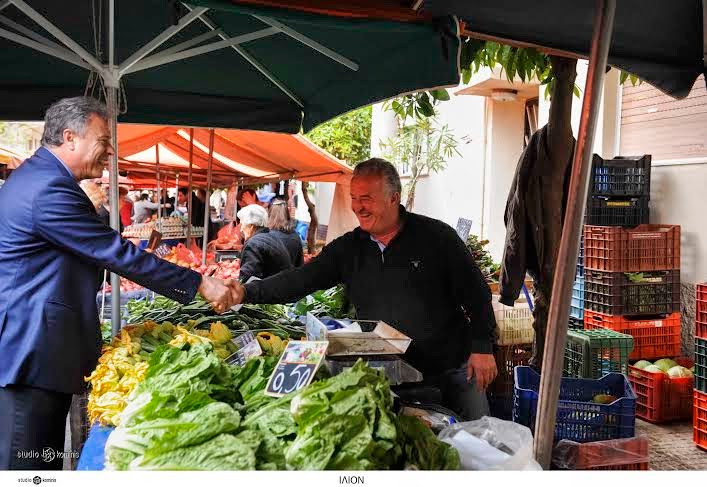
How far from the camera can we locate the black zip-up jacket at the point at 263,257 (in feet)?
21.9

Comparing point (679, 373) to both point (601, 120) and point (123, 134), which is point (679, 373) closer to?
point (601, 120)

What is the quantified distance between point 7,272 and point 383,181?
2000 mm

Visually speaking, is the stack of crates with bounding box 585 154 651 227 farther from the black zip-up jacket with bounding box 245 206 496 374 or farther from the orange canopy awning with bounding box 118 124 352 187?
the orange canopy awning with bounding box 118 124 352 187

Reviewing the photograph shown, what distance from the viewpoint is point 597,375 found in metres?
5.54

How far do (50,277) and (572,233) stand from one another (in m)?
2.30

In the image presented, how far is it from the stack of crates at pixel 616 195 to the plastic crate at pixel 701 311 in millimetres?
1767

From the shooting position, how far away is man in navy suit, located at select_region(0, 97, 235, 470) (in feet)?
9.37

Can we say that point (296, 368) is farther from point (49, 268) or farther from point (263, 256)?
point (263, 256)

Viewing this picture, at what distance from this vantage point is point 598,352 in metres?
5.49

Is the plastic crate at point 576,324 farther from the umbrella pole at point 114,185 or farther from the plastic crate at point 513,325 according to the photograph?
the umbrella pole at point 114,185

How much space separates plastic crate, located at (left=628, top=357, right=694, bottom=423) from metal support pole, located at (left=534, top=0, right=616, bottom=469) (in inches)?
181

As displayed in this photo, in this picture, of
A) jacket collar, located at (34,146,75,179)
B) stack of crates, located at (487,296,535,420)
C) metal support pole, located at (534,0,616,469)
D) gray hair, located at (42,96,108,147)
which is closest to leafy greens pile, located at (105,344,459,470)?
metal support pole, located at (534,0,616,469)

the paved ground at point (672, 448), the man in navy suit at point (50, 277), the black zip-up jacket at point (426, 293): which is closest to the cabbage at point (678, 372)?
the paved ground at point (672, 448)

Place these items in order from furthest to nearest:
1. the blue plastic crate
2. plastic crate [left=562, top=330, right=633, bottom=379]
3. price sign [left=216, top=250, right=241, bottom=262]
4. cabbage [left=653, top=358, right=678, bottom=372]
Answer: price sign [left=216, top=250, right=241, bottom=262] → the blue plastic crate → cabbage [left=653, top=358, right=678, bottom=372] → plastic crate [left=562, top=330, right=633, bottom=379]
